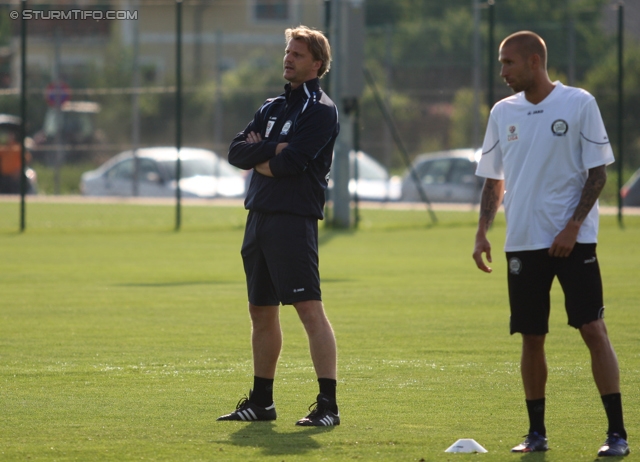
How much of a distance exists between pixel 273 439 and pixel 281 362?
2250 millimetres

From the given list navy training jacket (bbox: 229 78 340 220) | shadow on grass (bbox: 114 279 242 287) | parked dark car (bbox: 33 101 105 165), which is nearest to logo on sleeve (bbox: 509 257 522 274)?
navy training jacket (bbox: 229 78 340 220)

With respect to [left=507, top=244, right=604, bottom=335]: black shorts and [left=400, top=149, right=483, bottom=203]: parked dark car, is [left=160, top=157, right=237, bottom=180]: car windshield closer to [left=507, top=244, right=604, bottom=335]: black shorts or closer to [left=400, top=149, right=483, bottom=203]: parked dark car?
[left=400, top=149, right=483, bottom=203]: parked dark car

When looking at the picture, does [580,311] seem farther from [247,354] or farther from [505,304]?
[505,304]

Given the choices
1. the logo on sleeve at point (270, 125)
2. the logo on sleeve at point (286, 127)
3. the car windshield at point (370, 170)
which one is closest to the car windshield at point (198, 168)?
the car windshield at point (370, 170)

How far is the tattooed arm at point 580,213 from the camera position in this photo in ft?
18.0

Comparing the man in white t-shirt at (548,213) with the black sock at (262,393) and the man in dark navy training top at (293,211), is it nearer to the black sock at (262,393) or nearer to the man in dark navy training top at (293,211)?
the man in dark navy training top at (293,211)

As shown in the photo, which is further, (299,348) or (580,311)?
(299,348)

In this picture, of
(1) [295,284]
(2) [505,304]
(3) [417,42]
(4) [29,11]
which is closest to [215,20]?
(3) [417,42]

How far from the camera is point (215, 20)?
3344cm

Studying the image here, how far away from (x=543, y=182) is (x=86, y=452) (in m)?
2.41

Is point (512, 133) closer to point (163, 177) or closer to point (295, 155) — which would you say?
point (295, 155)

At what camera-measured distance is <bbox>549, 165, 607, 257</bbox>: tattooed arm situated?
5492mm

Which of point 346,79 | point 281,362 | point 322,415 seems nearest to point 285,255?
point 322,415

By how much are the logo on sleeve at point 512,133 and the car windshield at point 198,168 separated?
2086 cm
